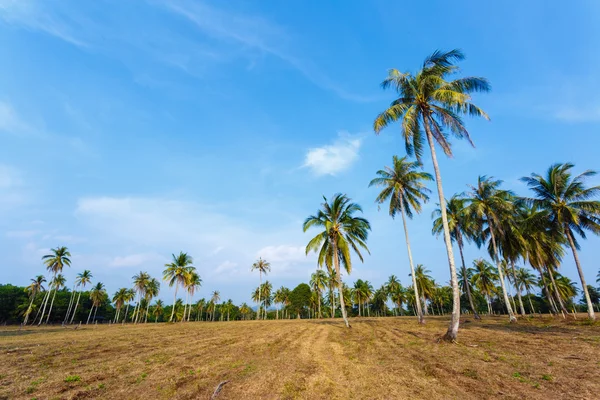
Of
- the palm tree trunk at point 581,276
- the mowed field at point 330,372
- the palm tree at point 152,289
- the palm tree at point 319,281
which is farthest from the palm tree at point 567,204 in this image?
the palm tree at point 152,289

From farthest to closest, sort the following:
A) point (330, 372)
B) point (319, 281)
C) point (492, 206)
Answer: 1. point (319, 281)
2. point (492, 206)
3. point (330, 372)

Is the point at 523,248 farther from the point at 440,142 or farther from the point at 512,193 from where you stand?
the point at 440,142

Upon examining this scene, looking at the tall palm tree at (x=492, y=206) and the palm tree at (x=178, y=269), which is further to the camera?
the palm tree at (x=178, y=269)

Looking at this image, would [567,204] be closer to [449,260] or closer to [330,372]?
[449,260]

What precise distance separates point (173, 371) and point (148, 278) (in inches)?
3245

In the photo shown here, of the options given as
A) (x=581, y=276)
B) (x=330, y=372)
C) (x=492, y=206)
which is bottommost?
(x=330, y=372)

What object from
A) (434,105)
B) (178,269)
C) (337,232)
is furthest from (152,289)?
(434,105)

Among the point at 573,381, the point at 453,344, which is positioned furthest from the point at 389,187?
the point at 573,381

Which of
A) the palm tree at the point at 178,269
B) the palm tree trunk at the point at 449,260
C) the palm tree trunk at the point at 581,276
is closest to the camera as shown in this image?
the palm tree trunk at the point at 449,260

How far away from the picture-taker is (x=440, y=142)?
728 inches

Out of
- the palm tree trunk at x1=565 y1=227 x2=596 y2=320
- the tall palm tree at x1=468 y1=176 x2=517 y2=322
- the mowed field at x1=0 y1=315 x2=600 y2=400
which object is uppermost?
the tall palm tree at x1=468 y1=176 x2=517 y2=322

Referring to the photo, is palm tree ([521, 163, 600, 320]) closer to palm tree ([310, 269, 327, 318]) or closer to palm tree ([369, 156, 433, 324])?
palm tree ([369, 156, 433, 324])

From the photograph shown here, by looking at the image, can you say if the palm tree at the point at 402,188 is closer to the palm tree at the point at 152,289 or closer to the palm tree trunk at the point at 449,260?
the palm tree trunk at the point at 449,260

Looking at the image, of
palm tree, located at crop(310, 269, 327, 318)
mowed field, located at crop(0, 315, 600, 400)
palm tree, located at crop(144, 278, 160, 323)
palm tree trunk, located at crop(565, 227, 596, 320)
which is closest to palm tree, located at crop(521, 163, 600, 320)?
palm tree trunk, located at crop(565, 227, 596, 320)
